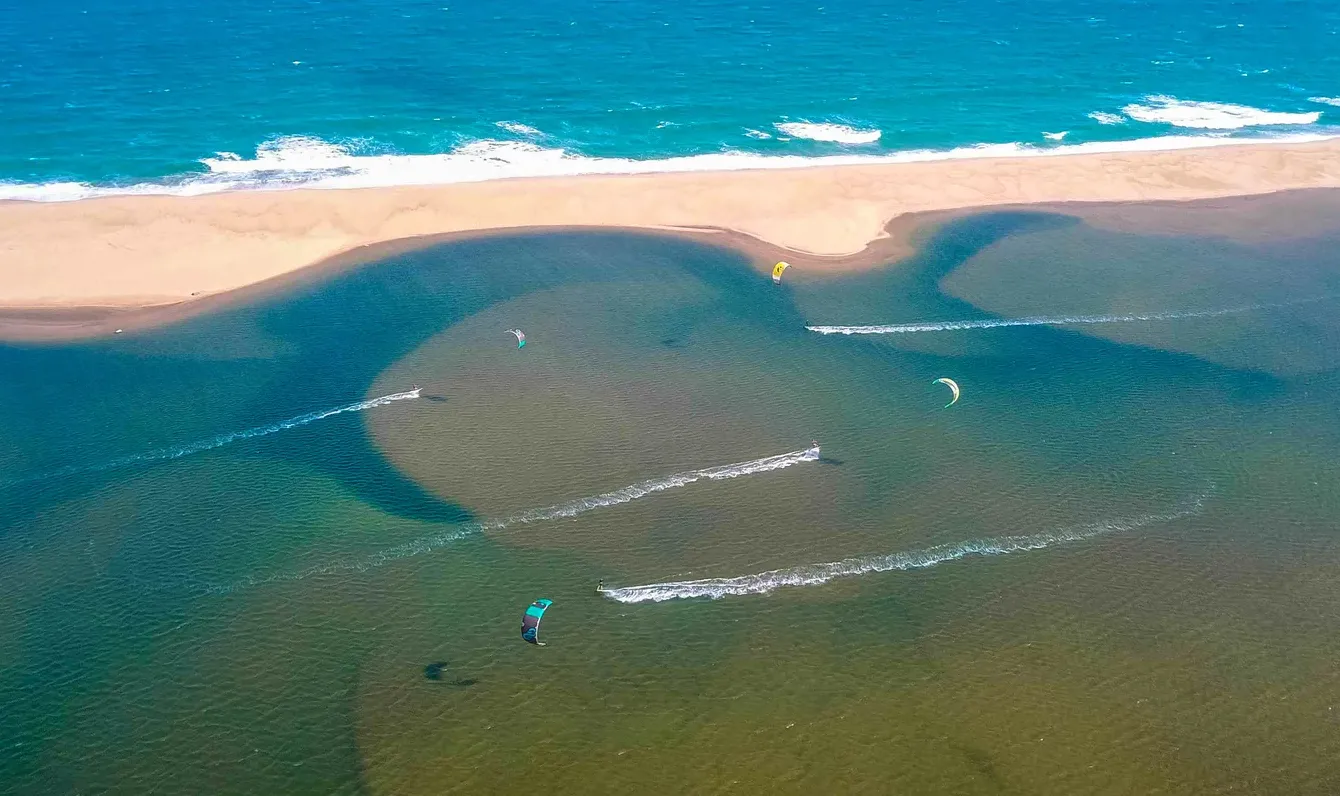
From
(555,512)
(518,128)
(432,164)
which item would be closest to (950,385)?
(555,512)

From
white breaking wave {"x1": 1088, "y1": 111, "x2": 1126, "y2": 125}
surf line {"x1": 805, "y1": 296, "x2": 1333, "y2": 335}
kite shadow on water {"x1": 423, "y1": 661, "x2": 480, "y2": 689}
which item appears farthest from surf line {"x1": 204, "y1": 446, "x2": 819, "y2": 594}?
white breaking wave {"x1": 1088, "y1": 111, "x2": 1126, "y2": 125}

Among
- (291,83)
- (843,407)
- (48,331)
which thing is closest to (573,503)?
(843,407)

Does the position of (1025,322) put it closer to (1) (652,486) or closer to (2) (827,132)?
(1) (652,486)

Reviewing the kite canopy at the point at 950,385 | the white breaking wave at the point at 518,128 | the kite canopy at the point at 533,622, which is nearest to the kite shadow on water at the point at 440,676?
the kite canopy at the point at 533,622

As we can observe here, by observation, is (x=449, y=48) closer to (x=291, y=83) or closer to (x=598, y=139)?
(x=291, y=83)

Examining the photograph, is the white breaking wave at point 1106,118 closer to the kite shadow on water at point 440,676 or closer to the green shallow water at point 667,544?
the green shallow water at point 667,544
